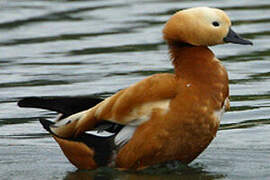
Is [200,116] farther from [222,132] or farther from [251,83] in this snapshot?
[251,83]

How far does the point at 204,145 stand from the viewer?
805cm

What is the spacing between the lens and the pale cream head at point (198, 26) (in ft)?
26.1

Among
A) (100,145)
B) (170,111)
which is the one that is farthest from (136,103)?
(100,145)

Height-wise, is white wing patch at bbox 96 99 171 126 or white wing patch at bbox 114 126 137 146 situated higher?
white wing patch at bbox 96 99 171 126

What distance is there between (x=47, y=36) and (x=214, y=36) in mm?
7844

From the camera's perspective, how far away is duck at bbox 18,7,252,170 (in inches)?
308

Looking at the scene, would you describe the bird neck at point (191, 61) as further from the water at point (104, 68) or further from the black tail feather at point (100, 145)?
the water at point (104, 68)

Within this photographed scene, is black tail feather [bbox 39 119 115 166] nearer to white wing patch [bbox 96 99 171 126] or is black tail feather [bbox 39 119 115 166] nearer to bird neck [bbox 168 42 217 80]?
white wing patch [bbox 96 99 171 126]

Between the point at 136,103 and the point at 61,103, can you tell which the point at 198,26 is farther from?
the point at 61,103

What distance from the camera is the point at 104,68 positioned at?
43.1ft

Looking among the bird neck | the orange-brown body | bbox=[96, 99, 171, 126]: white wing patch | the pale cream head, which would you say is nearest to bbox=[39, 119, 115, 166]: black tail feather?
the orange-brown body

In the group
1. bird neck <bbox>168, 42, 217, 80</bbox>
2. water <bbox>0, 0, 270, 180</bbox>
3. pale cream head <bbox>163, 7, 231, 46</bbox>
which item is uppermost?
pale cream head <bbox>163, 7, 231, 46</bbox>

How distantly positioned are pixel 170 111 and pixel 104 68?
17.7ft

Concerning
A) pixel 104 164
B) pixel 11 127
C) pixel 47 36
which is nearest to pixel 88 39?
pixel 47 36
